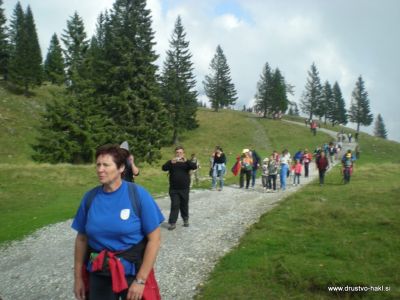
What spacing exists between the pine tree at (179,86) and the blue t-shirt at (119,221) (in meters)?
52.2

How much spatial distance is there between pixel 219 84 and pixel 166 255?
83518 mm

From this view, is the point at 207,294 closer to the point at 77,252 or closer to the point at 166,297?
the point at 166,297

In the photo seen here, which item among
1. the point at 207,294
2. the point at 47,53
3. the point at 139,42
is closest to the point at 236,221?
the point at 207,294

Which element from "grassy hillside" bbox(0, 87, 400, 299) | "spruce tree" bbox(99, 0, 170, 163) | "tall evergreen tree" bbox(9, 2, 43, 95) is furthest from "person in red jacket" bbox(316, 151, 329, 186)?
"tall evergreen tree" bbox(9, 2, 43, 95)

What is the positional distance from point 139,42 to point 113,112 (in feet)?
24.8

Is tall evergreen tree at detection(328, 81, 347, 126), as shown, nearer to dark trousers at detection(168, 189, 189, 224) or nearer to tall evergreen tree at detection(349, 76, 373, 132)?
tall evergreen tree at detection(349, 76, 373, 132)

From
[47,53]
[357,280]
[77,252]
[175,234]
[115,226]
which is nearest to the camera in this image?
[115,226]

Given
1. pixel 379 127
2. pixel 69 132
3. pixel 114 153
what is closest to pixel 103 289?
pixel 114 153

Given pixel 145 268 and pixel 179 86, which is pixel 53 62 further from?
pixel 145 268

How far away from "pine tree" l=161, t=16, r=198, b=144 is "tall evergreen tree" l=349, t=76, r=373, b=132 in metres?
51.4

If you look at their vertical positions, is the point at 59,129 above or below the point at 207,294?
above

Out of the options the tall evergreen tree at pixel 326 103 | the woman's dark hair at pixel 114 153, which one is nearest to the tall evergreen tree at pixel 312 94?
the tall evergreen tree at pixel 326 103

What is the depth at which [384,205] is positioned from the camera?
12.2 metres

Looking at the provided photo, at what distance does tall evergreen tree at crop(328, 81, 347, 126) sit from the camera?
99.2 metres
